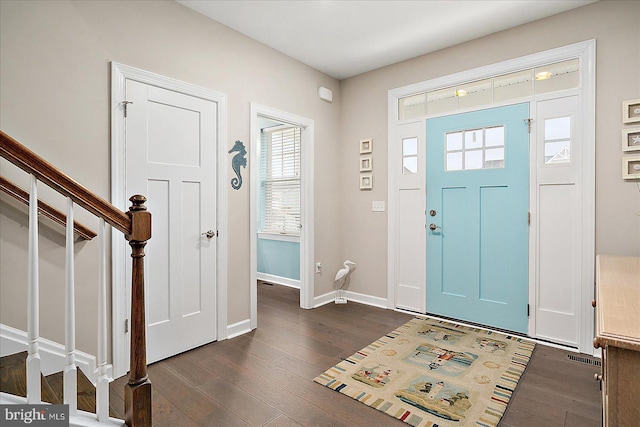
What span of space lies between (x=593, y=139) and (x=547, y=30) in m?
1.01

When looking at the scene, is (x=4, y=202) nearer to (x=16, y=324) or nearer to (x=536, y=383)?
(x=16, y=324)

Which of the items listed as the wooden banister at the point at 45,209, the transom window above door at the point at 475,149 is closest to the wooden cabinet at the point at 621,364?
the transom window above door at the point at 475,149

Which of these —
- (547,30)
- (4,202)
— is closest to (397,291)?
(547,30)

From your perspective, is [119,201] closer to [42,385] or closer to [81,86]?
[81,86]

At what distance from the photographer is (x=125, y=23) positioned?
2.39 m

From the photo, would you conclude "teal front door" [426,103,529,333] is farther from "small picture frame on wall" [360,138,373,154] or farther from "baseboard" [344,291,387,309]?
"small picture frame on wall" [360,138,373,154]

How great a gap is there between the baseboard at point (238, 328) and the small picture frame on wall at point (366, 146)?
89.9 inches

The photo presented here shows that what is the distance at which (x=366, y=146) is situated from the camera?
13.4ft

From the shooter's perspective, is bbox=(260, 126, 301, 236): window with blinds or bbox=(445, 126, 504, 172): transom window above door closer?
bbox=(445, 126, 504, 172): transom window above door

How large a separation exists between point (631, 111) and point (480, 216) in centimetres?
133

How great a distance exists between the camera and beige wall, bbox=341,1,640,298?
2.58 m

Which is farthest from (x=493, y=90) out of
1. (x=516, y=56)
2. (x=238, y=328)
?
(x=238, y=328)

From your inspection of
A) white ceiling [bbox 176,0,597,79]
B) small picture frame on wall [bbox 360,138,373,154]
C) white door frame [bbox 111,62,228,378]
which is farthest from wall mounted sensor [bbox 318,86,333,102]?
white door frame [bbox 111,62,228,378]

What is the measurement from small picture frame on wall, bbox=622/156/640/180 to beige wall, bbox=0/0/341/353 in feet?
10.0
